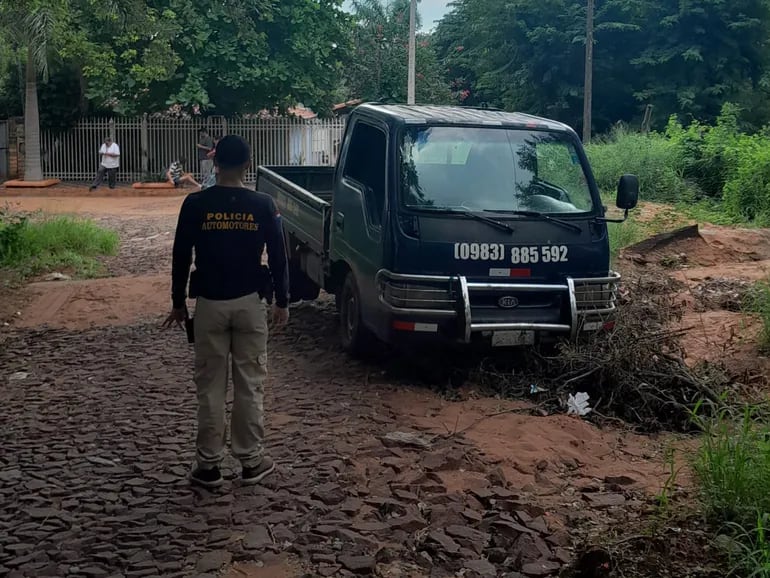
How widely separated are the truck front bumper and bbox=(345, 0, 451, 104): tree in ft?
105

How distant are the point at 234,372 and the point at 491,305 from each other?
8.46 ft

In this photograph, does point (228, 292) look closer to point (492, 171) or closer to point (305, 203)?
point (492, 171)

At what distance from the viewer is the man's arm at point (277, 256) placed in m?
5.20

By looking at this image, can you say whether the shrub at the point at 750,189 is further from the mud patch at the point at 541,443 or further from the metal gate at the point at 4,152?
the metal gate at the point at 4,152

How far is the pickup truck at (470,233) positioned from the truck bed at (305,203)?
0.33 meters

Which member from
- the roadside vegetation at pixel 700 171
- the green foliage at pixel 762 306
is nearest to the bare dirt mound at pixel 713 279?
the green foliage at pixel 762 306

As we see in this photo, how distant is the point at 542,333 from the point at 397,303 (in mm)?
1127

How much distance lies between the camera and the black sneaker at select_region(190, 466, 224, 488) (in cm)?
516

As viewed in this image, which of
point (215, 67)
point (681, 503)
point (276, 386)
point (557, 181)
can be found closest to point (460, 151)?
point (557, 181)

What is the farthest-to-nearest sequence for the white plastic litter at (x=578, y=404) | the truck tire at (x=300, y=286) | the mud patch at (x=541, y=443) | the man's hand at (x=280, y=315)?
the truck tire at (x=300, y=286)
the white plastic litter at (x=578, y=404)
the mud patch at (x=541, y=443)
the man's hand at (x=280, y=315)

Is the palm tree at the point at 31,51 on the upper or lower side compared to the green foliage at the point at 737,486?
upper

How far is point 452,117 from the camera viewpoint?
7930 millimetres

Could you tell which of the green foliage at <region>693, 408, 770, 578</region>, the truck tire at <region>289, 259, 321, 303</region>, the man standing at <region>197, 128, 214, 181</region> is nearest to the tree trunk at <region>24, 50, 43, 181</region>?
the man standing at <region>197, 128, 214, 181</region>

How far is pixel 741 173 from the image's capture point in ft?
62.2
